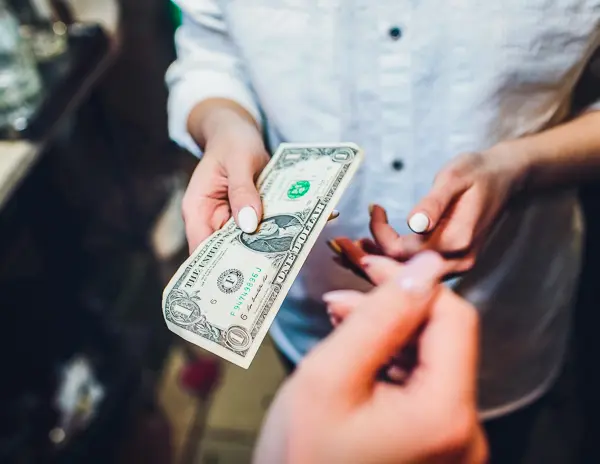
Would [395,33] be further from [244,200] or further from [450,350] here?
[450,350]

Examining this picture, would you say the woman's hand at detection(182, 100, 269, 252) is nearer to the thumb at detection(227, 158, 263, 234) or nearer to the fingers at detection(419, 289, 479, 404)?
the thumb at detection(227, 158, 263, 234)

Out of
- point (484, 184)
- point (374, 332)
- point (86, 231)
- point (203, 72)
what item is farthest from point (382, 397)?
point (86, 231)

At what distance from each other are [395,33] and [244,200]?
0.22 metres

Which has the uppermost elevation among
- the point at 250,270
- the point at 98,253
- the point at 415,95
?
the point at 415,95

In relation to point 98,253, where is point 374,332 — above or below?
above

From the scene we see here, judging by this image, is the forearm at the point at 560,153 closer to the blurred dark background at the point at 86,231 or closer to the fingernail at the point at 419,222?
the fingernail at the point at 419,222

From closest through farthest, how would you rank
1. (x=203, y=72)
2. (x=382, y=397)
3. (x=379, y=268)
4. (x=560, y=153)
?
1. (x=382, y=397)
2. (x=379, y=268)
3. (x=560, y=153)
4. (x=203, y=72)

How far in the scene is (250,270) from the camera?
2.00ft

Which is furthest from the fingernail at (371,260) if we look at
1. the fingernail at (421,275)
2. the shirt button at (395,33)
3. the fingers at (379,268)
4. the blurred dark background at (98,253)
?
the blurred dark background at (98,253)

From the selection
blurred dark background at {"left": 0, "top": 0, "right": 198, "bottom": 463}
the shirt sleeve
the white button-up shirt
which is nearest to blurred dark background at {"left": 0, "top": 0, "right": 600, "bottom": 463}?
blurred dark background at {"left": 0, "top": 0, "right": 198, "bottom": 463}

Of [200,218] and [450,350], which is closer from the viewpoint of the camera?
[450,350]

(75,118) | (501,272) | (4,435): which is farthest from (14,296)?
(501,272)

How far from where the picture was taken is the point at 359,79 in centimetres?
64

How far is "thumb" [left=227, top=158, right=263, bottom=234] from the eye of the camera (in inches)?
23.2
